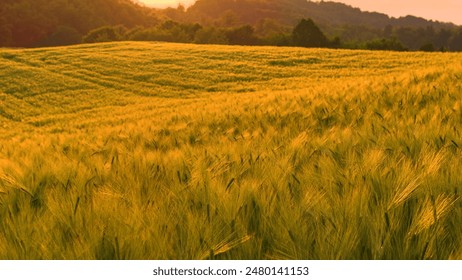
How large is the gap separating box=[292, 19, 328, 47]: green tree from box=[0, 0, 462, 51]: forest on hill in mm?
749

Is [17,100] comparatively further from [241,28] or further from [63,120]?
[241,28]

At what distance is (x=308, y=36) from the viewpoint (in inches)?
2256

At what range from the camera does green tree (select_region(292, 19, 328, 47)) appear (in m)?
56.9

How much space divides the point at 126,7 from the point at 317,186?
110m

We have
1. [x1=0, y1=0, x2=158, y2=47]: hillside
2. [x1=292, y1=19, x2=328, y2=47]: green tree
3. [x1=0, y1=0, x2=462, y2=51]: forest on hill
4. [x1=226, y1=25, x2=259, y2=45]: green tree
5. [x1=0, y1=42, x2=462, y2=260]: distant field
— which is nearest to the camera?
[x1=0, y1=42, x2=462, y2=260]: distant field

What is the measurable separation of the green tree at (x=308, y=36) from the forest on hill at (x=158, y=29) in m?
0.75

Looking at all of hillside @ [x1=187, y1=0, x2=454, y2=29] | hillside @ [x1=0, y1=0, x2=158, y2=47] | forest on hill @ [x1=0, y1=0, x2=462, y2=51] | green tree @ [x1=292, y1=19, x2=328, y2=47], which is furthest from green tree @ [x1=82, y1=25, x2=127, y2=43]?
hillside @ [x1=187, y1=0, x2=454, y2=29]

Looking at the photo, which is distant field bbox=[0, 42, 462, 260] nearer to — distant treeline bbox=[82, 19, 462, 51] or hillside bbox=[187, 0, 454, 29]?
distant treeline bbox=[82, 19, 462, 51]

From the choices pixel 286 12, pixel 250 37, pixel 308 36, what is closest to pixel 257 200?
pixel 308 36

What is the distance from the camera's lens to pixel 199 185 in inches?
57.6

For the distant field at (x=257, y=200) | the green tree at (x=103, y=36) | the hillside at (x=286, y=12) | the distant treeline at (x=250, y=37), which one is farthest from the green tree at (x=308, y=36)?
the hillside at (x=286, y=12)

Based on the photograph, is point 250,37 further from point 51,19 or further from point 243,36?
point 51,19

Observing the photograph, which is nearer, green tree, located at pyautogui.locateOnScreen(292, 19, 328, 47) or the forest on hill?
green tree, located at pyautogui.locateOnScreen(292, 19, 328, 47)

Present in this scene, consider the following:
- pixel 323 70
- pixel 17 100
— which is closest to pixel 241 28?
pixel 323 70
